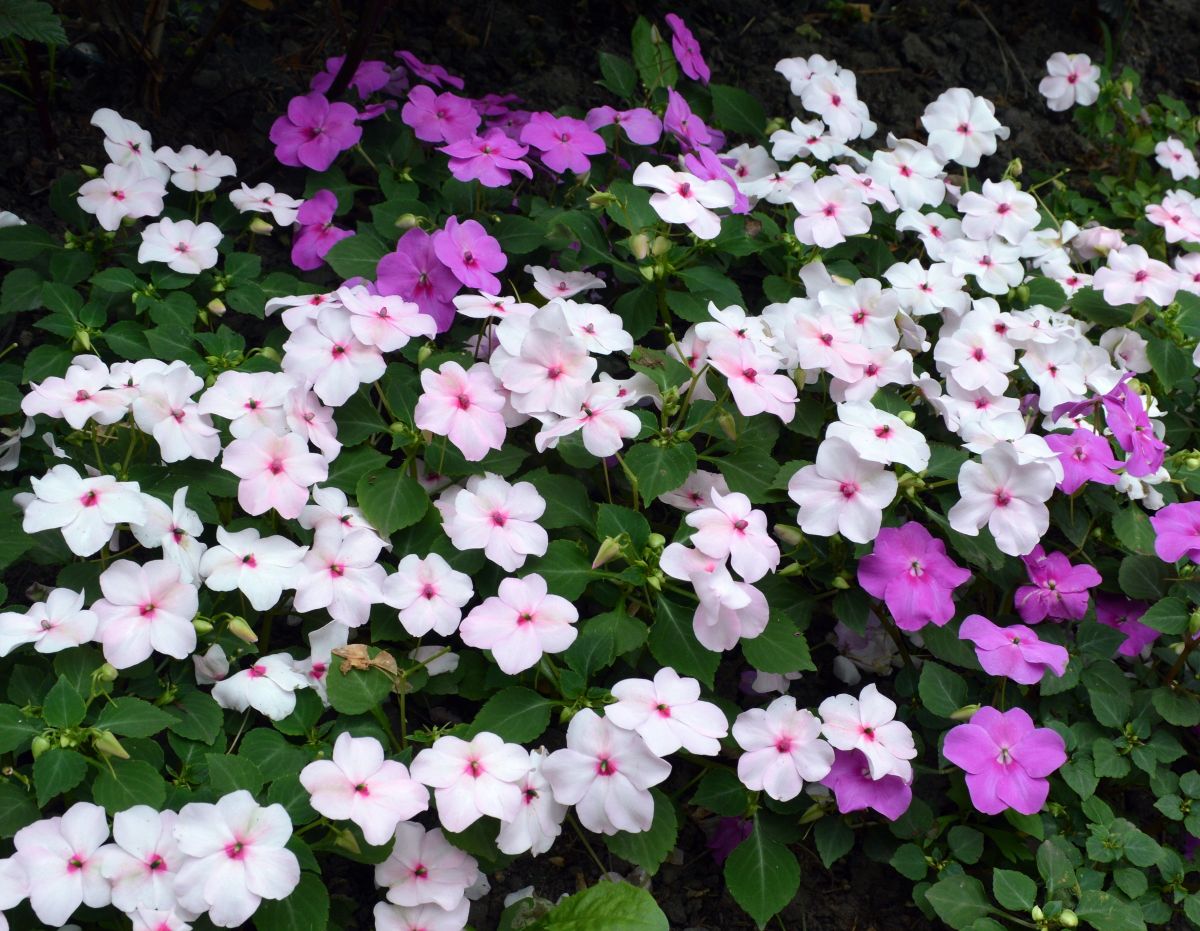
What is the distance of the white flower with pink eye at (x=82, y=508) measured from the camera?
5.92ft

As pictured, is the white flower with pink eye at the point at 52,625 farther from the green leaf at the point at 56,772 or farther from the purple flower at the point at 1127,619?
the purple flower at the point at 1127,619

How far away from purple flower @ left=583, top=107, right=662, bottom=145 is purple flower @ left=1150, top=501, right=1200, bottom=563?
4.34ft

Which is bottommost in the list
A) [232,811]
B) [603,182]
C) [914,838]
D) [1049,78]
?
[914,838]

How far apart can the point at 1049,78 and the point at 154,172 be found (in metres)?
2.53

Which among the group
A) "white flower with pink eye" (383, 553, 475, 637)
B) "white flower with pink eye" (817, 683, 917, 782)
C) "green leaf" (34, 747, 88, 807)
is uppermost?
"white flower with pink eye" (383, 553, 475, 637)

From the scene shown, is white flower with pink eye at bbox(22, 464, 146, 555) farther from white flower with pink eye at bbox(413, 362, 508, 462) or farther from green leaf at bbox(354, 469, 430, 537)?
white flower with pink eye at bbox(413, 362, 508, 462)

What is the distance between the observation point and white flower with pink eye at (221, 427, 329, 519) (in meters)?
1.93

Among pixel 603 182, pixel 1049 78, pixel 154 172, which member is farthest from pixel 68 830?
pixel 1049 78

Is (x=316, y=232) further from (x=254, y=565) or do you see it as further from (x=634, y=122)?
(x=254, y=565)

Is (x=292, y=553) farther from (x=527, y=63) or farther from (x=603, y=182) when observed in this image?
(x=527, y=63)

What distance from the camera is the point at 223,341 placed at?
2.23 metres

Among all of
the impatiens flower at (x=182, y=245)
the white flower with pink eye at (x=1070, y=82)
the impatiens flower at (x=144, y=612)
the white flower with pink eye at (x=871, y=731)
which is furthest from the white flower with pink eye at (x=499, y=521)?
the white flower with pink eye at (x=1070, y=82)

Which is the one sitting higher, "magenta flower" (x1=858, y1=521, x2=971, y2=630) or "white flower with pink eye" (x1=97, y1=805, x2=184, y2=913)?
"magenta flower" (x1=858, y1=521, x2=971, y2=630)

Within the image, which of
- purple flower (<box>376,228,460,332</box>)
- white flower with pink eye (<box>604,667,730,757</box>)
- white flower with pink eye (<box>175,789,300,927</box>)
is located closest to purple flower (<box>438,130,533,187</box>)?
purple flower (<box>376,228,460,332</box>)
